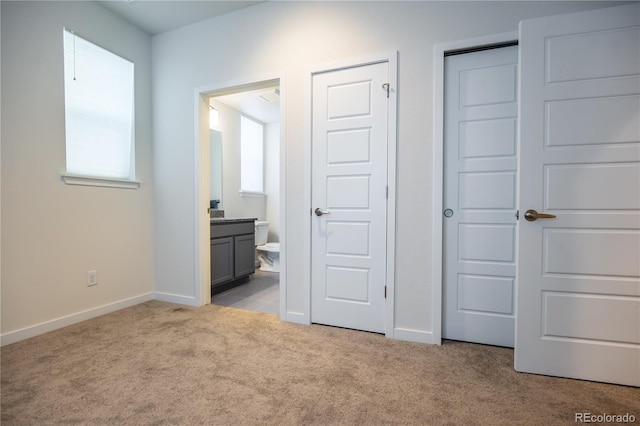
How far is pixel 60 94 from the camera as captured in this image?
2.45 metres

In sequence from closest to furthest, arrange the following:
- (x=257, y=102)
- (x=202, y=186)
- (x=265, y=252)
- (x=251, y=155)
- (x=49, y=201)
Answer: (x=49, y=201) → (x=202, y=186) → (x=257, y=102) → (x=265, y=252) → (x=251, y=155)

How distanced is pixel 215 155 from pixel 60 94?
210 centimetres

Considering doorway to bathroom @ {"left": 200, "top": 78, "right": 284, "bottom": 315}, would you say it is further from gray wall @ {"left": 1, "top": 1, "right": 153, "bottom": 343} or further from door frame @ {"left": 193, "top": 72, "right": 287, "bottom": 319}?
gray wall @ {"left": 1, "top": 1, "right": 153, "bottom": 343}

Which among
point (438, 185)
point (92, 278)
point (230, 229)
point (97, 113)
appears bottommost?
point (92, 278)

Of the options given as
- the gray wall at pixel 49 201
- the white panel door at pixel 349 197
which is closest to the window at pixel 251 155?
the gray wall at pixel 49 201

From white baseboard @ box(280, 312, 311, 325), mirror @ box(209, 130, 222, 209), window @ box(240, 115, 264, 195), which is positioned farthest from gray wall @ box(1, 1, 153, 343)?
window @ box(240, 115, 264, 195)

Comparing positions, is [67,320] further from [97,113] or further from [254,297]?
[97,113]

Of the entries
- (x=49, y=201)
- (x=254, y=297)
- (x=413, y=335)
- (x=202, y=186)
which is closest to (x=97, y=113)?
(x=49, y=201)

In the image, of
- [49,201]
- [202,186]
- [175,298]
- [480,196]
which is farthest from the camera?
[175,298]

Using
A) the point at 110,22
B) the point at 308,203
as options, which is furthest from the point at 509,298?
the point at 110,22

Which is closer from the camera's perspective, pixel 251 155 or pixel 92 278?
pixel 92 278

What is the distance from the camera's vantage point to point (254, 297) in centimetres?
336

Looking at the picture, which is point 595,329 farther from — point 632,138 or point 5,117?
point 5,117

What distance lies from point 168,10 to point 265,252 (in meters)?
3.37
